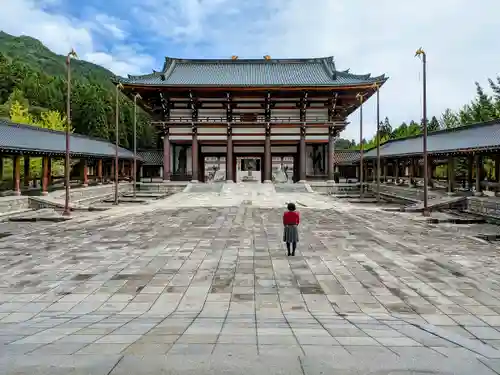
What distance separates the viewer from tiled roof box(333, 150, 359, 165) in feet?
155

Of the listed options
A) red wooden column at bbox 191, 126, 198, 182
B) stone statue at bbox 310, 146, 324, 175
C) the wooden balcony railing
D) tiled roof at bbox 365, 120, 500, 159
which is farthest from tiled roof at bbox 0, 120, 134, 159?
tiled roof at bbox 365, 120, 500, 159

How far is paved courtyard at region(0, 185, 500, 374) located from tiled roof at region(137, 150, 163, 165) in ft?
103

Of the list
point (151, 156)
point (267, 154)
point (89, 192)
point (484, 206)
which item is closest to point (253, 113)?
point (267, 154)

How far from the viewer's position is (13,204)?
67.3 ft

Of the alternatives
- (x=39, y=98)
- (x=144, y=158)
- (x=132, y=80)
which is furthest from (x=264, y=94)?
(x=39, y=98)

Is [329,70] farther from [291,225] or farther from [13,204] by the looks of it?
[291,225]

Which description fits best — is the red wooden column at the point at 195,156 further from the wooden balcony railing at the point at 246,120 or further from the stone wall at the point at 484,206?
the stone wall at the point at 484,206

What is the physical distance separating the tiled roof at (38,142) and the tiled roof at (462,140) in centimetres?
2508

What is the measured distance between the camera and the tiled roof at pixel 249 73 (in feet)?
125

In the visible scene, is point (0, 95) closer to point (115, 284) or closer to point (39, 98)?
point (39, 98)

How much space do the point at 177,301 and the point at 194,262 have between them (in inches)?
112

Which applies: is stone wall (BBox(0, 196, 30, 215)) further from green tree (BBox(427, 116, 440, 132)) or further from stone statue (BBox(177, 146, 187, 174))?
green tree (BBox(427, 116, 440, 132))

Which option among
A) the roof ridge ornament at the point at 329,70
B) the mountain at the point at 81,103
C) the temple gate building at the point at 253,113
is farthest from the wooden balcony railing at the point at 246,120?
the mountain at the point at 81,103

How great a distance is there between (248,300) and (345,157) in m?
43.7
